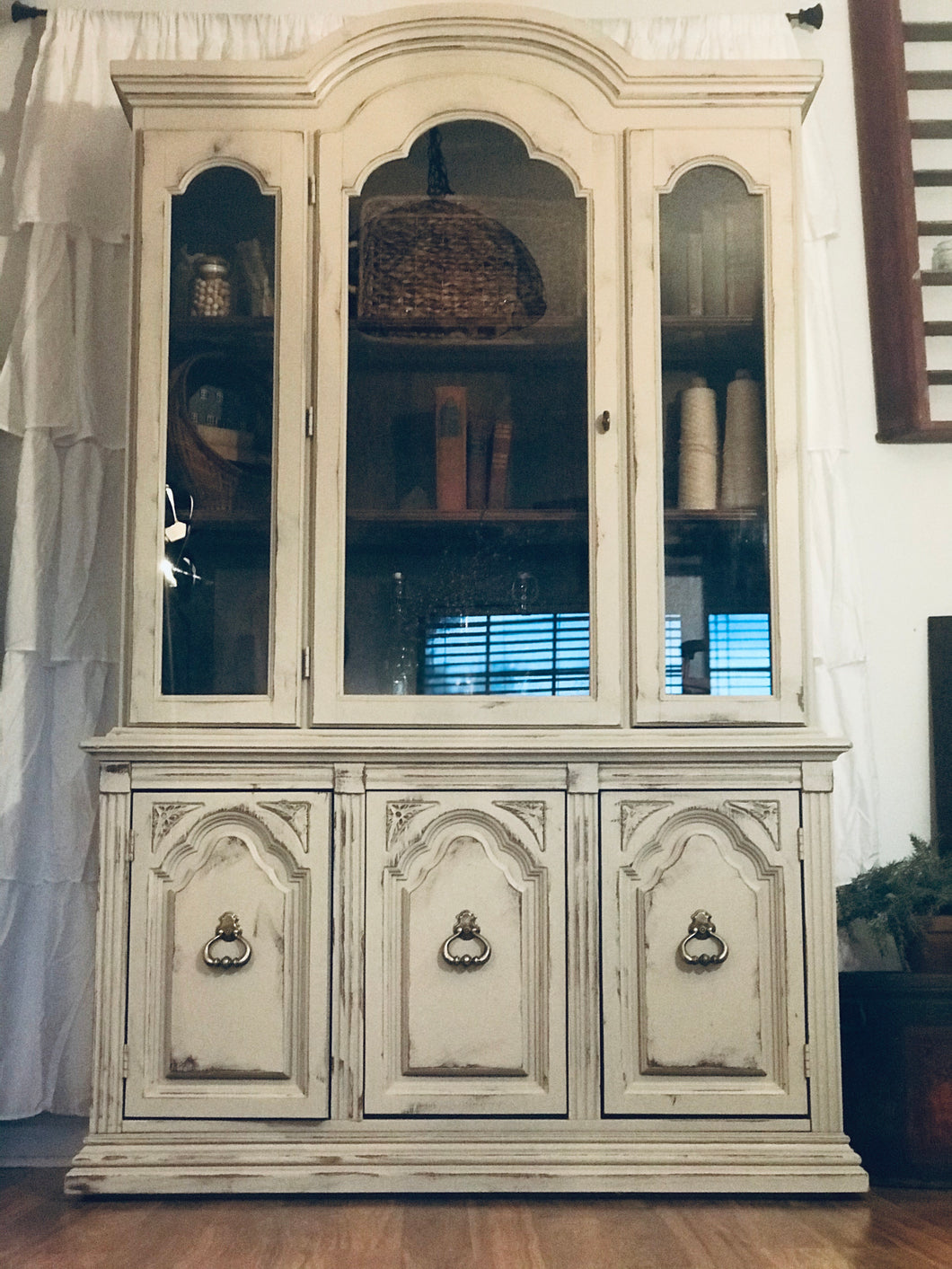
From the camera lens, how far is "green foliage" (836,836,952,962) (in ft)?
6.50

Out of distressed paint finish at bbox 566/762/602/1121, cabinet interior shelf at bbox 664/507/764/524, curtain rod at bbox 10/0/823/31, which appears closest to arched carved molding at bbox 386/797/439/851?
distressed paint finish at bbox 566/762/602/1121

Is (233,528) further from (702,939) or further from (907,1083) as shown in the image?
(907,1083)

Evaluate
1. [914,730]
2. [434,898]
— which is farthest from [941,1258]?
[914,730]

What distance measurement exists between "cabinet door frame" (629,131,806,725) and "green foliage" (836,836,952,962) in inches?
15.2

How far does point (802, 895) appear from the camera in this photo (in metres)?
1.82

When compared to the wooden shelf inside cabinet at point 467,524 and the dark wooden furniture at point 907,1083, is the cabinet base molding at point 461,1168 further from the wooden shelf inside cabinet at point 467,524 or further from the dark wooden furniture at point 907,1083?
the wooden shelf inside cabinet at point 467,524

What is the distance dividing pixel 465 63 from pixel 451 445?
62 centimetres

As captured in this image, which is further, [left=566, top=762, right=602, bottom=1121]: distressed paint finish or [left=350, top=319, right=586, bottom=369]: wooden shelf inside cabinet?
[left=350, top=319, right=586, bottom=369]: wooden shelf inside cabinet

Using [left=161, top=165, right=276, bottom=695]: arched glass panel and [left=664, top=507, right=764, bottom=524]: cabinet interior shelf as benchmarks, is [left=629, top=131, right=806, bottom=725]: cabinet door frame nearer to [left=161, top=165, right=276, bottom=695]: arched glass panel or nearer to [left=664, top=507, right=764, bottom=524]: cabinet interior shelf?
[left=664, top=507, right=764, bottom=524]: cabinet interior shelf

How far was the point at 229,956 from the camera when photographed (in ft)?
5.92

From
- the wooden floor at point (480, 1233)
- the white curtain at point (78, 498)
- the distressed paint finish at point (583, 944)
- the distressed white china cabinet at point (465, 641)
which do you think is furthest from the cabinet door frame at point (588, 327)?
the wooden floor at point (480, 1233)

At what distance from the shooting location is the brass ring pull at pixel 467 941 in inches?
70.9

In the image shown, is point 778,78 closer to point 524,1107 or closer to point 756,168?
point 756,168

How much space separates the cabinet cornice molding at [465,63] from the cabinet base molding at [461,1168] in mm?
1630
